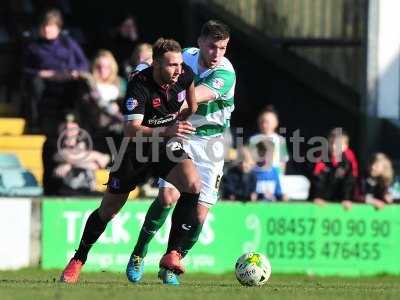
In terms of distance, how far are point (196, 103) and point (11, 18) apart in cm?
877

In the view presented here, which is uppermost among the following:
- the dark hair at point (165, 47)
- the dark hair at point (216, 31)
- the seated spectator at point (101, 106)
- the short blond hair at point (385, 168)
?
the dark hair at point (216, 31)

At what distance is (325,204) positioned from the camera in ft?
49.5

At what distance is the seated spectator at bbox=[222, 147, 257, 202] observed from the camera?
15.5m

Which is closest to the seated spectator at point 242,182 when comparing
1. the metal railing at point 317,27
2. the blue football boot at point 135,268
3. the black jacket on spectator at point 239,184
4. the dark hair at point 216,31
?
the black jacket on spectator at point 239,184

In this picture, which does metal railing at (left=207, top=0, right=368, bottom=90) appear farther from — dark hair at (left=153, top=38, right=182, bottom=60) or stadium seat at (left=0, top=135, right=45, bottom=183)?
dark hair at (left=153, top=38, right=182, bottom=60)

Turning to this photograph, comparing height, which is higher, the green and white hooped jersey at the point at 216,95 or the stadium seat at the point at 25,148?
the green and white hooped jersey at the point at 216,95

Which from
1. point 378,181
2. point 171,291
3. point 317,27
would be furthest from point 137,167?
point 317,27

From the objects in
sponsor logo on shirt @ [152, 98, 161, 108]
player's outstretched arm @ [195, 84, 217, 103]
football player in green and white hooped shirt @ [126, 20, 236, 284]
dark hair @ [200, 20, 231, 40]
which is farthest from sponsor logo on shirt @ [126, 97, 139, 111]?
dark hair @ [200, 20, 231, 40]

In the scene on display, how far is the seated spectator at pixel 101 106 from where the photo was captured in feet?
Answer: 54.0

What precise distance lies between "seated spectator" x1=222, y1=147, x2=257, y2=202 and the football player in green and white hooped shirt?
3.88 meters

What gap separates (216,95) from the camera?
11.0m

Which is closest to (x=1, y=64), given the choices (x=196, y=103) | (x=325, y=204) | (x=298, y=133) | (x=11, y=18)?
(x=11, y=18)

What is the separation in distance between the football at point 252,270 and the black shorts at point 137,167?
108 cm

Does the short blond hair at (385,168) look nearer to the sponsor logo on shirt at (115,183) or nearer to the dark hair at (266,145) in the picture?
the dark hair at (266,145)
